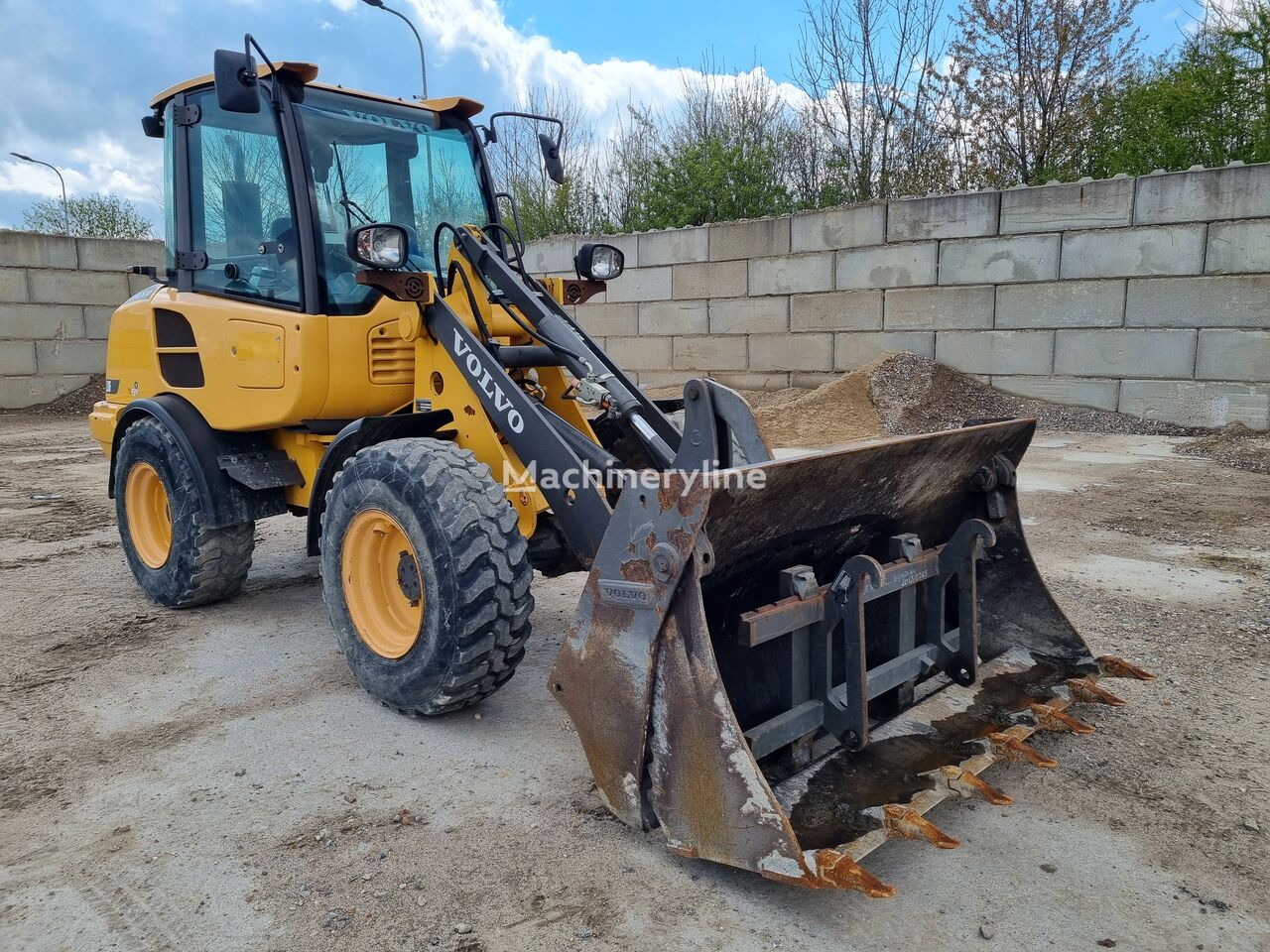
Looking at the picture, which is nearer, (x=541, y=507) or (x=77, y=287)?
(x=541, y=507)

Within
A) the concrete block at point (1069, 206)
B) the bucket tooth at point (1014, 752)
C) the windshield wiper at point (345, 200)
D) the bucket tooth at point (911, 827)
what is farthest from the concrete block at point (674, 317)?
the bucket tooth at point (911, 827)

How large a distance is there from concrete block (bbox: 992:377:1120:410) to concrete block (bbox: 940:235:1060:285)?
1.02 meters

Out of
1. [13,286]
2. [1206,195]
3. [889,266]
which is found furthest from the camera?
[13,286]

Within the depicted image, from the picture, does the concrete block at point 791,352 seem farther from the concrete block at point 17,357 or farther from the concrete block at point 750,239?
the concrete block at point 17,357

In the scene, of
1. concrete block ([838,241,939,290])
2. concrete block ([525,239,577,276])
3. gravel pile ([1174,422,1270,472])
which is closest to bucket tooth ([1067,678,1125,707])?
gravel pile ([1174,422,1270,472])

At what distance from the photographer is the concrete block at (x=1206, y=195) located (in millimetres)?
8102

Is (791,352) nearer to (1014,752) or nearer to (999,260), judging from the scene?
(999,260)

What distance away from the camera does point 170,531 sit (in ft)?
16.2

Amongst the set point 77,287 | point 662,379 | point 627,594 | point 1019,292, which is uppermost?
point 77,287

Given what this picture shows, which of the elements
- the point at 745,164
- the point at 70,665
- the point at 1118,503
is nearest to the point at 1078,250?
the point at 1118,503

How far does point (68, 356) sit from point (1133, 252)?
14.2m

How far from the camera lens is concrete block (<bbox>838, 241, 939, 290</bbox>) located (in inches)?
392

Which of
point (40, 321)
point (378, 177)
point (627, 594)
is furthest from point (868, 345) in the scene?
point (40, 321)

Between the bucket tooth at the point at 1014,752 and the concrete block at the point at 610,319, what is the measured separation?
1039cm
